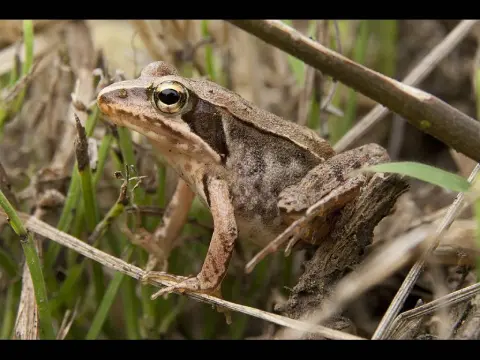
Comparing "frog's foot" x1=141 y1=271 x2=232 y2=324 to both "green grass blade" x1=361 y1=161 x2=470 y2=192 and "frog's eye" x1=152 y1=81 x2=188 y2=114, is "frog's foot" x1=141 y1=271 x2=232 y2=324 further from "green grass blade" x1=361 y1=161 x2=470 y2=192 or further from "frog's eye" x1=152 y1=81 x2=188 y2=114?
"green grass blade" x1=361 y1=161 x2=470 y2=192

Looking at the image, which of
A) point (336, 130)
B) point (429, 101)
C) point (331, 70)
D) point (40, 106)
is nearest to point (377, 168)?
point (429, 101)

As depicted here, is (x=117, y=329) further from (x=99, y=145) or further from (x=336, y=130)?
(x=336, y=130)

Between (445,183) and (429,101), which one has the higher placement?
(429,101)

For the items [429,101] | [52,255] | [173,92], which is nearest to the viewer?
[429,101]

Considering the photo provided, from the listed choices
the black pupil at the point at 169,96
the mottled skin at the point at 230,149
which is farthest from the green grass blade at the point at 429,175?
the black pupil at the point at 169,96

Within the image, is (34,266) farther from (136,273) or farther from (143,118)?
(143,118)

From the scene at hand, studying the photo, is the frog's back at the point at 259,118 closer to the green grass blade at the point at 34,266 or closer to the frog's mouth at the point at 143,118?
the frog's mouth at the point at 143,118
